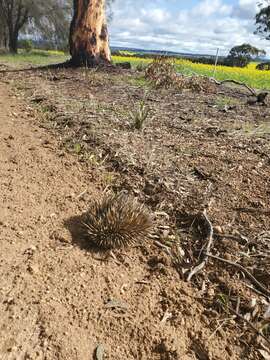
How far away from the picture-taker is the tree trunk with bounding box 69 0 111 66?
10922 millimetres

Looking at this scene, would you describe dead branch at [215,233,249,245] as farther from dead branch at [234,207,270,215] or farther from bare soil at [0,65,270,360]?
dead branch at [234,207,270,215]

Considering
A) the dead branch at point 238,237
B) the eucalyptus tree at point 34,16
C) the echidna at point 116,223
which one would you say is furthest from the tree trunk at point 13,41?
the dead branch at point 238,237

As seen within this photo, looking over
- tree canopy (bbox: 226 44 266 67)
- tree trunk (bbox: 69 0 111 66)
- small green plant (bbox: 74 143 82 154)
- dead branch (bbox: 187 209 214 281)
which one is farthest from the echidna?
tree canopy (bbox: 226 44 266 67)

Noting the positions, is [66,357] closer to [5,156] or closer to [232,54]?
[5,156]

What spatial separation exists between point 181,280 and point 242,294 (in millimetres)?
423

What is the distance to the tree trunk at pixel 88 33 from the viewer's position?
35.8 ft

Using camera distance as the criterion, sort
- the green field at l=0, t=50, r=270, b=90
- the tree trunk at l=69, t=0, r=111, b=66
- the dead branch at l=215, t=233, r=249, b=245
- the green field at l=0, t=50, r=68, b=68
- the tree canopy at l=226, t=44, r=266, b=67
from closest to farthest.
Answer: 1. the dead branch at l=215, t=233, r=249, b=245
2. the tree trunk at l=69, t=0, r=111, b=66
3. the green field at l=0, t=50, r=270, b=90
4. the green field at l=0, t=50, r=68, b=68
5. the tree canopy at l=226, t=44, r=266, b=67

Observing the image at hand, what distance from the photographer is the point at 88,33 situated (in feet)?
36.4

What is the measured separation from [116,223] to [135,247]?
296 mm

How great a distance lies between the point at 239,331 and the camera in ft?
8.19

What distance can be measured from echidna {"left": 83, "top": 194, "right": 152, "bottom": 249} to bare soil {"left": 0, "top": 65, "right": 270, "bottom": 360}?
101 mm

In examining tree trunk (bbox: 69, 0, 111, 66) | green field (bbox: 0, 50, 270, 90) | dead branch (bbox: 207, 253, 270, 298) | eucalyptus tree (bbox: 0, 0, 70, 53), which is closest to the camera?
dead branch (bbox: 207, 253, 270, 298)

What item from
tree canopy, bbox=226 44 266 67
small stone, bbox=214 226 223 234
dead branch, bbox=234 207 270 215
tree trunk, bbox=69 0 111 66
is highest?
tree trunk, bbox=69 0 111 66

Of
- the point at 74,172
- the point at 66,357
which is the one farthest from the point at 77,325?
the point at 74,172
